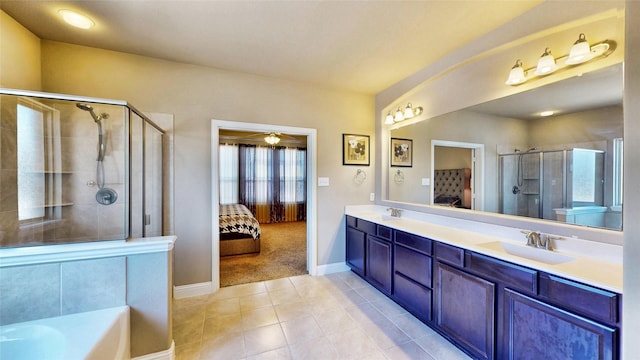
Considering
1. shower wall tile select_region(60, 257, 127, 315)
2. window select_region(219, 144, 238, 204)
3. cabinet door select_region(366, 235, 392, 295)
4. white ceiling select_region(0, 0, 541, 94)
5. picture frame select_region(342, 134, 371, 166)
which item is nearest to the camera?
shower wall tile select_region(60, 257, 127, 315)

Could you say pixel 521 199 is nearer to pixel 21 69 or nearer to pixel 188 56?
pixel 188 56

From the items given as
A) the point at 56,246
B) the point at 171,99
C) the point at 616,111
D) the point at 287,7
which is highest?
the point at 287,7

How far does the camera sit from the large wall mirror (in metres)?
1.48

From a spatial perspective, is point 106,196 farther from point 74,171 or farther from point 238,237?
point 238,237

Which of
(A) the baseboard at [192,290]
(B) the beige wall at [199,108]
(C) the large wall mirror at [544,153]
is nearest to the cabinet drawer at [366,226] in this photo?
(B) the beige wall at [199,108]

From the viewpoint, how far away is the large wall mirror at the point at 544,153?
148 cm

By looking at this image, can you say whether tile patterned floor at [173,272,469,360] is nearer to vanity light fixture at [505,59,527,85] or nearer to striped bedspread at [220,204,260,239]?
striped bedspread at [220,204,260,239]

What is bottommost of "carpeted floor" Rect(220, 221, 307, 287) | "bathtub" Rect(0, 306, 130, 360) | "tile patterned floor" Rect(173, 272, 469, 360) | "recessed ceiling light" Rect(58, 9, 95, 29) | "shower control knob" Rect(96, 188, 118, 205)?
"tile patterned floor" Rect(173, 272, 469, 360)

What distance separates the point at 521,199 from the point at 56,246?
11.0 ft

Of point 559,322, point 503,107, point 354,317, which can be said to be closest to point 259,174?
point 354,317

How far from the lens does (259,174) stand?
6949 millimetres

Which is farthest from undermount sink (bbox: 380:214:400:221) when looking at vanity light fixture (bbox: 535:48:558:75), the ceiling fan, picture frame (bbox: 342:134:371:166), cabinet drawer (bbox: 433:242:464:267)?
the ceiling fan

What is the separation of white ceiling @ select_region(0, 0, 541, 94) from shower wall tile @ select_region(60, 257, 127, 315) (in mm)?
1886

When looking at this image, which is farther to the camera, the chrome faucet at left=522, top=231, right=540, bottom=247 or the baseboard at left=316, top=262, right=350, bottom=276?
the baseboard at left=316, top=262, right=350, bottom=276
